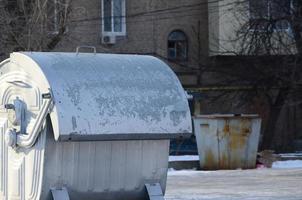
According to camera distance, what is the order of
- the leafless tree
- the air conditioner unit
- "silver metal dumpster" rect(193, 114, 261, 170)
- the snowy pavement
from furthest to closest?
1. the air conditioner unit
2. the leafless tree
3. "silver metal dumpster" rect(193, 114, 261, 170)
4. the snowy pavement

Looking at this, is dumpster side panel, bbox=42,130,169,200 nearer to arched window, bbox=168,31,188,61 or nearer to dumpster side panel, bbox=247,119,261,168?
dumpster side panel, bbox=247,119,261,168

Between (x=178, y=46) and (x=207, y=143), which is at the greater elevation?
(x=178, y=46)

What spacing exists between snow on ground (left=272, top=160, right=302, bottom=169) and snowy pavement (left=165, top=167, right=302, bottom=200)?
825 millimetres

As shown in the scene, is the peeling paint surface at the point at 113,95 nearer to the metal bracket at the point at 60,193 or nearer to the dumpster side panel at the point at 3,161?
the metal bracket at the point at 60,193

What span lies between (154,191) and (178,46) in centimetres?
2373

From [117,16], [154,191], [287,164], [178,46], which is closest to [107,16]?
[117,16]

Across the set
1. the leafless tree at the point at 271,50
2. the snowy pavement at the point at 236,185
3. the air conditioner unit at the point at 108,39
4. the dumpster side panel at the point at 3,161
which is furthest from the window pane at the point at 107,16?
the dumpster side panel at the point at 3,161

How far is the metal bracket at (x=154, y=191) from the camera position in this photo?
24.1 ft

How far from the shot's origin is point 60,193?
22.7 feet

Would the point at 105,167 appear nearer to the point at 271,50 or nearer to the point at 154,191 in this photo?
the point at 154,191

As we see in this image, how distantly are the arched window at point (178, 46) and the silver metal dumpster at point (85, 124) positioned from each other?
76.1 feet

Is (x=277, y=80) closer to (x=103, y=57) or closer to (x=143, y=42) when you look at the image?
(x=143, y=42)

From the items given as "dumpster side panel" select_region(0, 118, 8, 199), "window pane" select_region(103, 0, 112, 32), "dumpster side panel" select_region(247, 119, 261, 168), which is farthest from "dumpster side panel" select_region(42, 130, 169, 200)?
"window pane" select_region(103, 0, 112, 32)

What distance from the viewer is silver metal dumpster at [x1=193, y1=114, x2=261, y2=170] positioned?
18.0 meters
